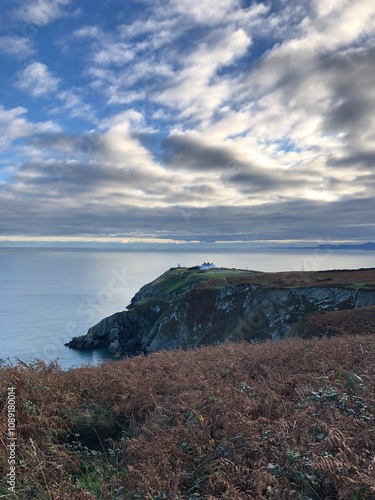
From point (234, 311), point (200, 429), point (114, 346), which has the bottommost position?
point (114, 346)

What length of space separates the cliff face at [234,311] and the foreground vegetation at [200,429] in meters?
31.8

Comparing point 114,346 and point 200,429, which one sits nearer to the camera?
point 200,429

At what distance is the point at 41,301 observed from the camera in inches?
4774

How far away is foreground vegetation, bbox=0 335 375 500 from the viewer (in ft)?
17.1

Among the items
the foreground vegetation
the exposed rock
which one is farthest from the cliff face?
the foreground vegetation

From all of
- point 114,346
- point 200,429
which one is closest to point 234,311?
point 114,346

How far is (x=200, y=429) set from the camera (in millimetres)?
6863

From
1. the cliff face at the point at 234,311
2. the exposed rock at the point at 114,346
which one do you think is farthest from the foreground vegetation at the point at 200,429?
the exposed rock at the point at 114,346

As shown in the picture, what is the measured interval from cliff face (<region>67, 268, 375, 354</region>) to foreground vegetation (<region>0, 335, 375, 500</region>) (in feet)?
104

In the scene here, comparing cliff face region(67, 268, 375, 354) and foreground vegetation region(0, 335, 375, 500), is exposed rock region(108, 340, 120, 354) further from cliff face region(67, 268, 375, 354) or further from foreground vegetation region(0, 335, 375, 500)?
foreground vegetation region(0, 335, 375, 500)

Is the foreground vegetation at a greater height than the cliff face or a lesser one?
greater

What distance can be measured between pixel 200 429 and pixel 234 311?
54151 mm

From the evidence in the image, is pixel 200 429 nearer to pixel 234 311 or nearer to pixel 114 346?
pixel 234 311

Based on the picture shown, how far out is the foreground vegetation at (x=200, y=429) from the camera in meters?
5.22
